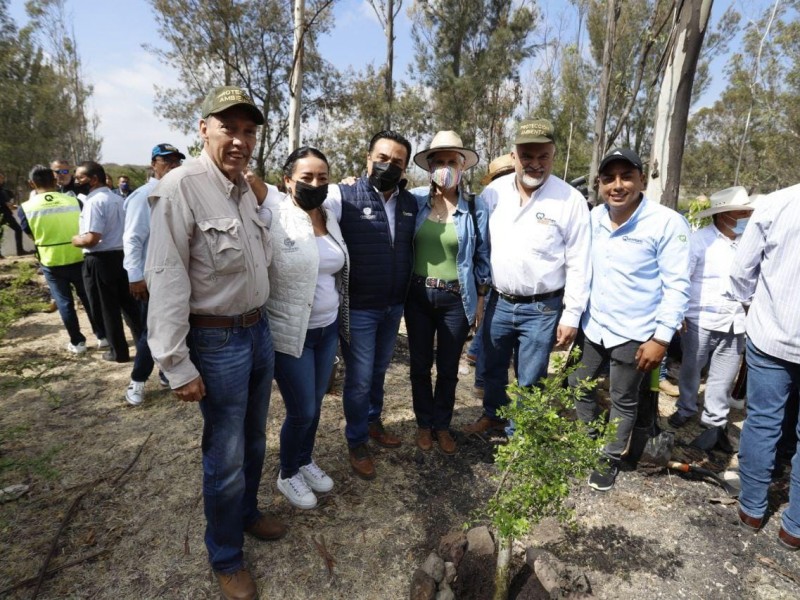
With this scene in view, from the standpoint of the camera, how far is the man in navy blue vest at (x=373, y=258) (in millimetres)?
2730

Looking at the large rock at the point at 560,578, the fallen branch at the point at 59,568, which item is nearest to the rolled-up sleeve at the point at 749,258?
the large rock at the point at 560,578

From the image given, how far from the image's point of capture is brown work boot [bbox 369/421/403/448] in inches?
136

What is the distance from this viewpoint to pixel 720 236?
3.76 m

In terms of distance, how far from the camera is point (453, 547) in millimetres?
2303

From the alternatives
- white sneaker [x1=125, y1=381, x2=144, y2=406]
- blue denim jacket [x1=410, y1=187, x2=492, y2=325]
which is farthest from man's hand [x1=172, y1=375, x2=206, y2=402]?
white sneaker [x1=125, y1=381, x2=144, y2=406]

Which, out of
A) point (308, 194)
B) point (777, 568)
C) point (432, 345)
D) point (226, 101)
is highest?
point (226, 101)

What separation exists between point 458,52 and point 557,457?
22.5 m

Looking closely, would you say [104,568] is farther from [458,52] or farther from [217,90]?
[458,52]

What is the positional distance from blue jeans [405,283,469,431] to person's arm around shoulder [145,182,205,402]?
165cm

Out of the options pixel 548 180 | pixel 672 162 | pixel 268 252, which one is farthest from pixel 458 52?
pixel 268 252

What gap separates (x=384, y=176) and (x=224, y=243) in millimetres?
1229

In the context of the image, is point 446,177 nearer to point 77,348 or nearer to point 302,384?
point 302,384

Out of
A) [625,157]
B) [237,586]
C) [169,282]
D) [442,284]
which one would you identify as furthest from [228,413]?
[625,157]

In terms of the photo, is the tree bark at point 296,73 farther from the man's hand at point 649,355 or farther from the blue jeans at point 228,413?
the man's hand at point 649,355
